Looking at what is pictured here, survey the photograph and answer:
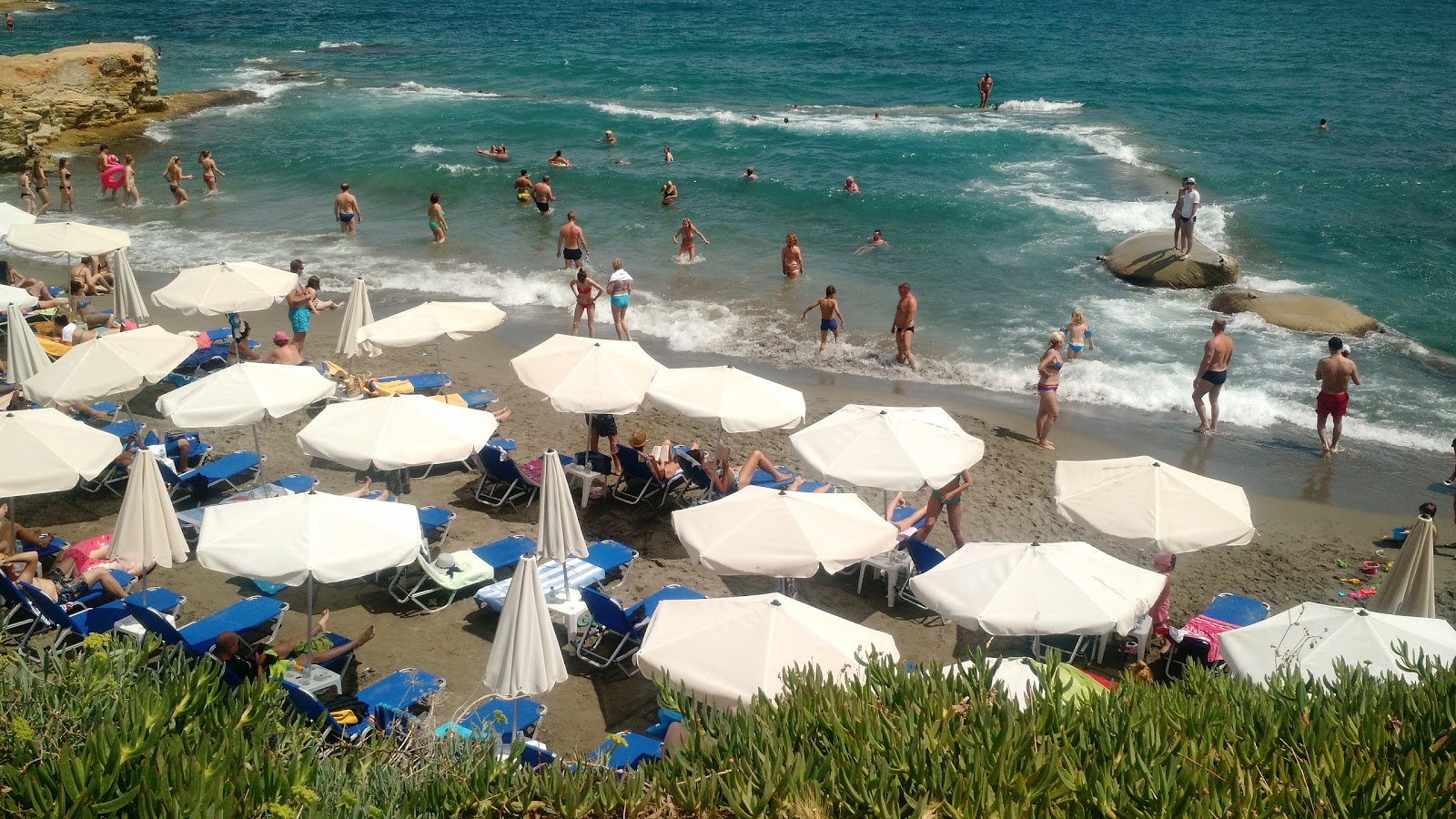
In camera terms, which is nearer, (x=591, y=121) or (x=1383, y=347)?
(x=1383, y=347)

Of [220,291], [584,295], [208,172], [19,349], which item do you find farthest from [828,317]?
[208,172]

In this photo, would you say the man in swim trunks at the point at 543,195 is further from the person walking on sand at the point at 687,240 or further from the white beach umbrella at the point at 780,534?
the white beach umbrella at the point at 780,534

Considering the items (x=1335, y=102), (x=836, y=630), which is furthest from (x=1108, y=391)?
(x=1335, y=102)

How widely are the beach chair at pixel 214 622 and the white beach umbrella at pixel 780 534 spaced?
11.9ft

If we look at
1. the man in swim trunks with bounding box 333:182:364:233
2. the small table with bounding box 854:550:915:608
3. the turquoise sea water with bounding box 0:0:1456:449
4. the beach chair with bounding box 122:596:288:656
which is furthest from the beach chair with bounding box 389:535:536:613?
the man in swim trunks with bounding box 333:182:364:233

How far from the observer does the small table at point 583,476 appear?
11938 millimetres

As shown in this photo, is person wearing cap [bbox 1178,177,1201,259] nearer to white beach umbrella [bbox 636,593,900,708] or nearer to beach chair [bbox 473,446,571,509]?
beach chair [bbox 473,446,571,509]

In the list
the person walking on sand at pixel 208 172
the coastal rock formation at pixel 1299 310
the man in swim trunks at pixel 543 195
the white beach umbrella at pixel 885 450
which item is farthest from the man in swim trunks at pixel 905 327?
the person walking on sand at pixel 208 172

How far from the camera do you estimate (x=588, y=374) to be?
38.7ft

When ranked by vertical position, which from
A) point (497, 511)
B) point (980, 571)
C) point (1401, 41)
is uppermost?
point (1401, 41)

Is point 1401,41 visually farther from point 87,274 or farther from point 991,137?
point 87,274

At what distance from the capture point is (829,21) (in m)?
64.6

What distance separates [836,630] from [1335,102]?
41.3 metres

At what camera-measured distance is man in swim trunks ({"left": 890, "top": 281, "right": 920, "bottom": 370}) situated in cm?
1677
